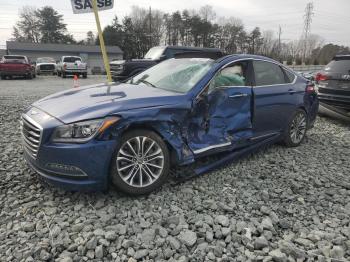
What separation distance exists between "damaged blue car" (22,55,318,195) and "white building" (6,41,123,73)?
50132 millimetres

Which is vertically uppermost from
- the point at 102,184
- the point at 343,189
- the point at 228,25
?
the point at 228,25

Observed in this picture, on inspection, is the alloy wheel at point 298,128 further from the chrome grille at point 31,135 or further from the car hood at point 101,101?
the chrome grille at point 31,135

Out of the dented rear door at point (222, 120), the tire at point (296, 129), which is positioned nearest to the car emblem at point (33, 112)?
the dented rear door at point (222, 120)

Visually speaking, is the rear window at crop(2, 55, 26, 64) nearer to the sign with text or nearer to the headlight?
the sign with text

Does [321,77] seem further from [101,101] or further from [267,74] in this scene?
[101,101]

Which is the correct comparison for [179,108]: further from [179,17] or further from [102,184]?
[179,17]

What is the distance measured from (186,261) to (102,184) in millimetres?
1157

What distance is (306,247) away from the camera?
111 inches

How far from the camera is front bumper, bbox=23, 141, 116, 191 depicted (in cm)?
307

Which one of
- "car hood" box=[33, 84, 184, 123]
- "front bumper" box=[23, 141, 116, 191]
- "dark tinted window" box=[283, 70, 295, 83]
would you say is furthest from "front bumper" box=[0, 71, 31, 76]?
"front bumper" box=[23, 141, 116, 191]

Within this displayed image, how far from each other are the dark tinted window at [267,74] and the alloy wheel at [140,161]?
2.04 m

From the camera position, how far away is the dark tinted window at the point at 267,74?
4.78 m

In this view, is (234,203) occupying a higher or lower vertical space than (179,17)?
lower

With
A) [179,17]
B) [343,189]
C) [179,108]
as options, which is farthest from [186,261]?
[179,17]
